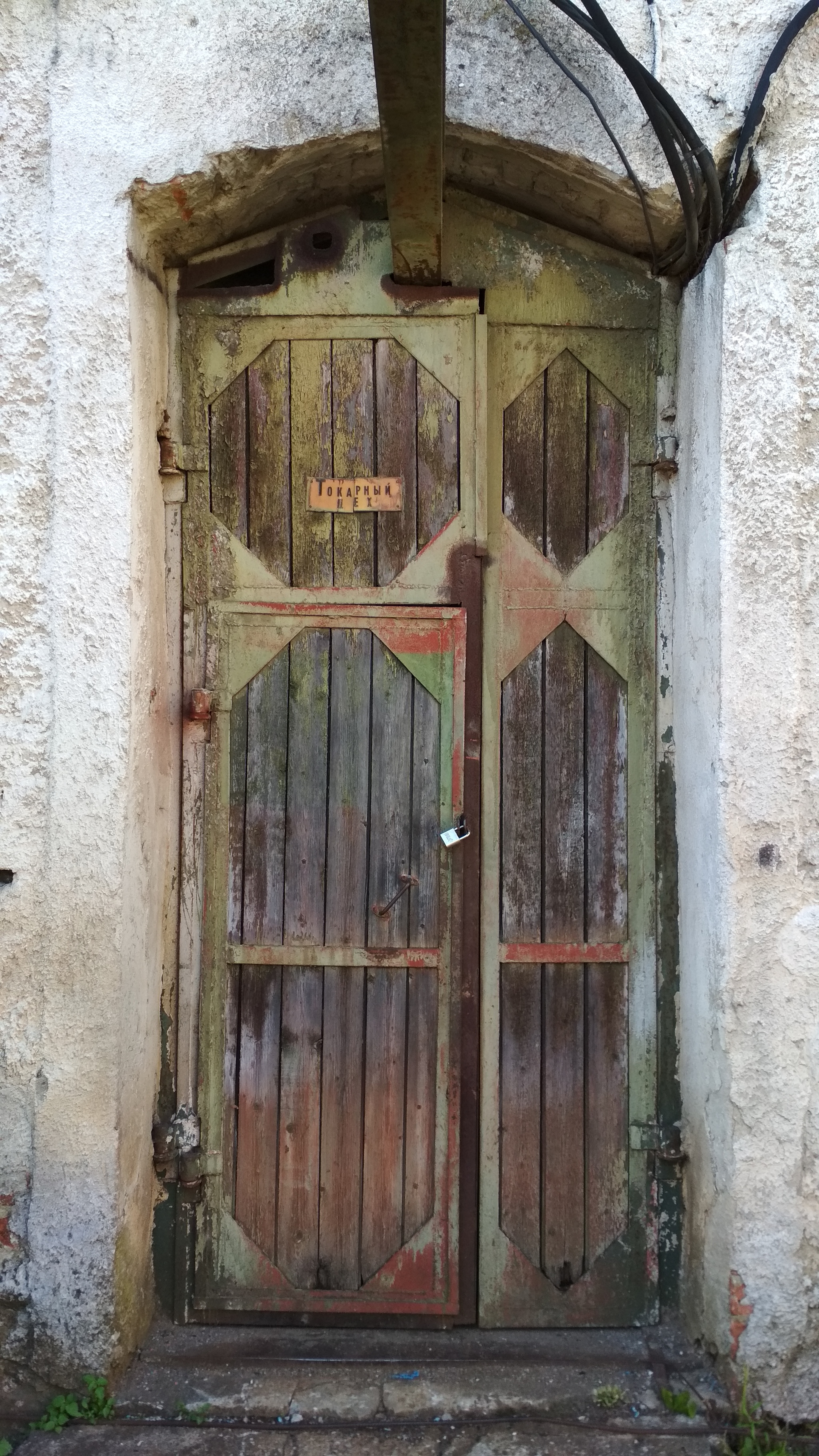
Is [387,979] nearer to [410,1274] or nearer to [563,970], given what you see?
[563,970]

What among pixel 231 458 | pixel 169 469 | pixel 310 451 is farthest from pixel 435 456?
pixel 169 469

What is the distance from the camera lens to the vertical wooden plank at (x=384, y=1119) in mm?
2682

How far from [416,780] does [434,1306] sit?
1.37m

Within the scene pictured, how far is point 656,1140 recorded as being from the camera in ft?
8.80

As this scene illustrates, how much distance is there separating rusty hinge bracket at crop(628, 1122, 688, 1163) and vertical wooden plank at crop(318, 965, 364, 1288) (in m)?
0.73

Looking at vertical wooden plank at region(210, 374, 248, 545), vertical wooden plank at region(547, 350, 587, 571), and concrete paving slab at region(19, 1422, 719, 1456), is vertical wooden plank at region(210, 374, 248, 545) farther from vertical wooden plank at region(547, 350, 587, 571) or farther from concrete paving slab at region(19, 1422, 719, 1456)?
concrete paving slab at region(19, 1422, 719, 1456)

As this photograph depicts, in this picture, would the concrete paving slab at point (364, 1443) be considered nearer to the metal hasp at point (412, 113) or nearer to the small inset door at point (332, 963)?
the small inset door at point (332, 963)

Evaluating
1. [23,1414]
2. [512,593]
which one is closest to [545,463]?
[512,593]

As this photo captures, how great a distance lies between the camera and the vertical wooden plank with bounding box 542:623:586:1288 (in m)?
2.68

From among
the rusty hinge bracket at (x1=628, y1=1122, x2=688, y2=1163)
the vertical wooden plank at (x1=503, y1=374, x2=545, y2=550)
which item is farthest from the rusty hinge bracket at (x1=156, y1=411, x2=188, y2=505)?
the rusty hinge bracket at (x1=628, y1=1122, x2=688, y2=1163)

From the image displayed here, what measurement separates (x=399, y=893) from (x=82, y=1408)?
4.59 feet

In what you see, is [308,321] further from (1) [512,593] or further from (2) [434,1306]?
(2) [434,1306]

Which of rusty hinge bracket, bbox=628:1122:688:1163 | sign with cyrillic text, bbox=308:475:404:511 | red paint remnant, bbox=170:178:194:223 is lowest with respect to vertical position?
rusty hinge bracket, bbox=628:1122:688:1163

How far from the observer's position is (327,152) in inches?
99.7
